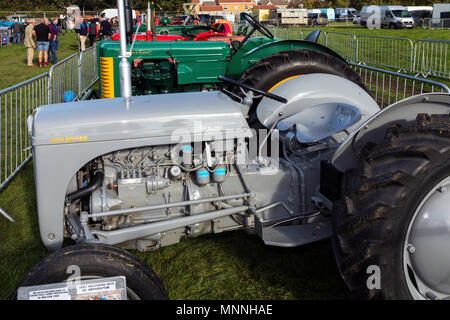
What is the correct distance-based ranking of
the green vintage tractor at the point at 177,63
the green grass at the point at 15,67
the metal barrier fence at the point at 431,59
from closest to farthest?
1. the green vintage tractor at the point at 177,63
2. the metal barrier fence at the point at 431,59
3. the green grass at the point at 15,67

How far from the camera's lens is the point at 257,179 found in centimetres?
307

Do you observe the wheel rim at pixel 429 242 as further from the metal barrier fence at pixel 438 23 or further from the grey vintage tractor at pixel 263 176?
the metal barrier fence at pixel 438 23

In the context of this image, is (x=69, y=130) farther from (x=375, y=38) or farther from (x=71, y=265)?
(x=375, y=38)

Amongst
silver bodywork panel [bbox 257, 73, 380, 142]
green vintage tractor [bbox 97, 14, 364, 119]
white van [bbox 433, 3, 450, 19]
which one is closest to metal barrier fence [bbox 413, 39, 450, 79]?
green vintage tractor [bbox 97, 14, 364, 119]

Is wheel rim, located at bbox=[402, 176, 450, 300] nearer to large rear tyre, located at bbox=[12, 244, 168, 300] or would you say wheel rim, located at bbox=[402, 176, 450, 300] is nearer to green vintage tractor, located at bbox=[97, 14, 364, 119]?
large rear tyre, located at bbox=[12, 244, 168, 300]

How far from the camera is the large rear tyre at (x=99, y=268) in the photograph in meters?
2.25

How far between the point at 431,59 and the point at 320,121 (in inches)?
315

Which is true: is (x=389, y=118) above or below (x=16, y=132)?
above

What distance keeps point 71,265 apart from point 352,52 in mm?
11566

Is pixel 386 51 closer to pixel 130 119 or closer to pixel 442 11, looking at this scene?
pixel 130 119

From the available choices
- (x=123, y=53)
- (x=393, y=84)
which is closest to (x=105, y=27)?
(x=393, y=84)

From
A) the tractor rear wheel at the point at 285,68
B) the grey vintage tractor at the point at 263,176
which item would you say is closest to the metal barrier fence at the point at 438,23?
the tractor rear wheel at the point at 285,68

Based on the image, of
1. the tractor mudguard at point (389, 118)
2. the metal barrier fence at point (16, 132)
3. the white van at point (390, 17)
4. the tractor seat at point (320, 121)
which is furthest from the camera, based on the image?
the white van at point (390, 17)
